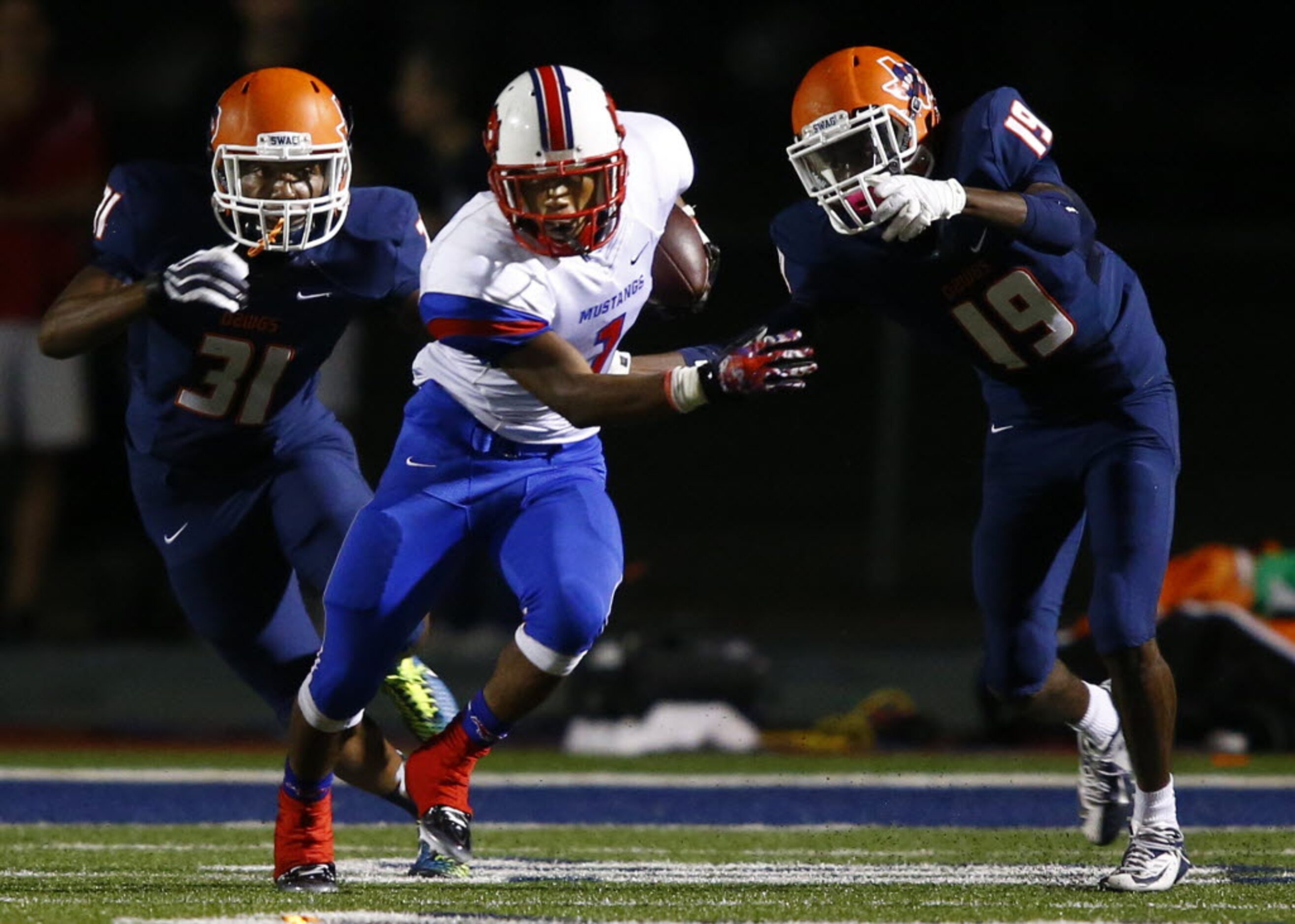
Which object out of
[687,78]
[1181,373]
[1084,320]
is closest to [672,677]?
[1181,373]

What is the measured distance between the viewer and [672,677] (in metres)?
6.73

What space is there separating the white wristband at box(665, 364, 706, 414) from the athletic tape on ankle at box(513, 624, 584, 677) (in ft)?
1.75

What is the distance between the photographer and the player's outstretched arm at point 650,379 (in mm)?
3545

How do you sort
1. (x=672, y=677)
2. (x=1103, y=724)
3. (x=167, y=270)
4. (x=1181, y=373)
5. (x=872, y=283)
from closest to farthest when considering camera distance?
(x=167, y=270) < (x=872, y=283) < (x=1103, y=724) < (x=672, y=677) < (x=1181, y=373)

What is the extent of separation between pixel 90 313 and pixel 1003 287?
5.54 ft

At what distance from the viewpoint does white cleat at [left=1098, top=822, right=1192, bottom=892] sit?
3.89 metres

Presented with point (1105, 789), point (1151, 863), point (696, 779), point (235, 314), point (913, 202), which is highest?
point (913, 202)

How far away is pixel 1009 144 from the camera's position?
413cm

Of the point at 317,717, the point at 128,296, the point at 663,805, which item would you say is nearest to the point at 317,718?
the point at 317,717

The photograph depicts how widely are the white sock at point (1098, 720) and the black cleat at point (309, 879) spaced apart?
161cm

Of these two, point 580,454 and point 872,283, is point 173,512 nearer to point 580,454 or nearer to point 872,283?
point 580,454

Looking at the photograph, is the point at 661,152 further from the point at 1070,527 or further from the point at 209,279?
the point at 1070,527

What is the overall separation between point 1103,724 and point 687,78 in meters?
7.38

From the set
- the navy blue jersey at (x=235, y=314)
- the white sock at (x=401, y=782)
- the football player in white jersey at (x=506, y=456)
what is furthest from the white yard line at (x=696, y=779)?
the football player in white jersey at (x=506, y=456)
